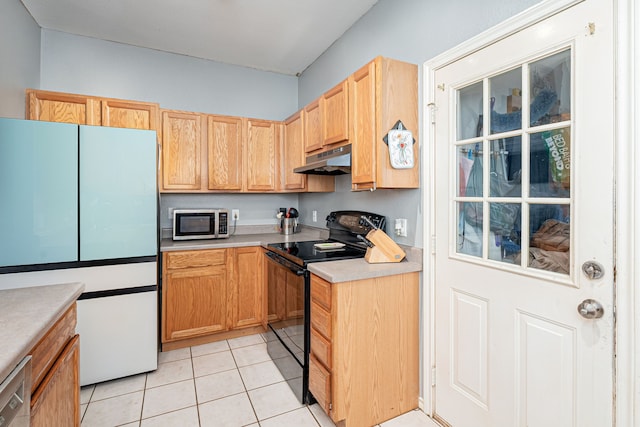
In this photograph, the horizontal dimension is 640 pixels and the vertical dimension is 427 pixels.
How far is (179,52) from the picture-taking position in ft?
10.4

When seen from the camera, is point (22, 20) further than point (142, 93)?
No

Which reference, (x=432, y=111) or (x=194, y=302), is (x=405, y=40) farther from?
(x=194, y=302)

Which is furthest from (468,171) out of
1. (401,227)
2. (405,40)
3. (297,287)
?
(297,287)

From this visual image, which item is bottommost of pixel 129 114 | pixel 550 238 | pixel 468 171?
pixel 550 238

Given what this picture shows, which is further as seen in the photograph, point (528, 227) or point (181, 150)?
point (181, 150)

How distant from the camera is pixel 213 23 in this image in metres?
2.63

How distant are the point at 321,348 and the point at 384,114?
1432 millimetres

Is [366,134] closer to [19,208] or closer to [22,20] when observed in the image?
[19,208]

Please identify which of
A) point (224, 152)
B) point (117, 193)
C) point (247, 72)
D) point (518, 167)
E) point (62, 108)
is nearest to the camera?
point (518, 167)

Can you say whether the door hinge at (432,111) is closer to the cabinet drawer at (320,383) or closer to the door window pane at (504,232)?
the door window pane at (504,232)

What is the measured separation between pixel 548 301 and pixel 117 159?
8.56 feet

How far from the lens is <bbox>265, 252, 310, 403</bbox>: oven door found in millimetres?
1967

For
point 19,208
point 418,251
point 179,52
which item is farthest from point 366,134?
point 179,52

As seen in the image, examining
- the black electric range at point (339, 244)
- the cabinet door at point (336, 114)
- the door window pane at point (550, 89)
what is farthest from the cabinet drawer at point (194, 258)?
the door window pane at point (550, 89)
